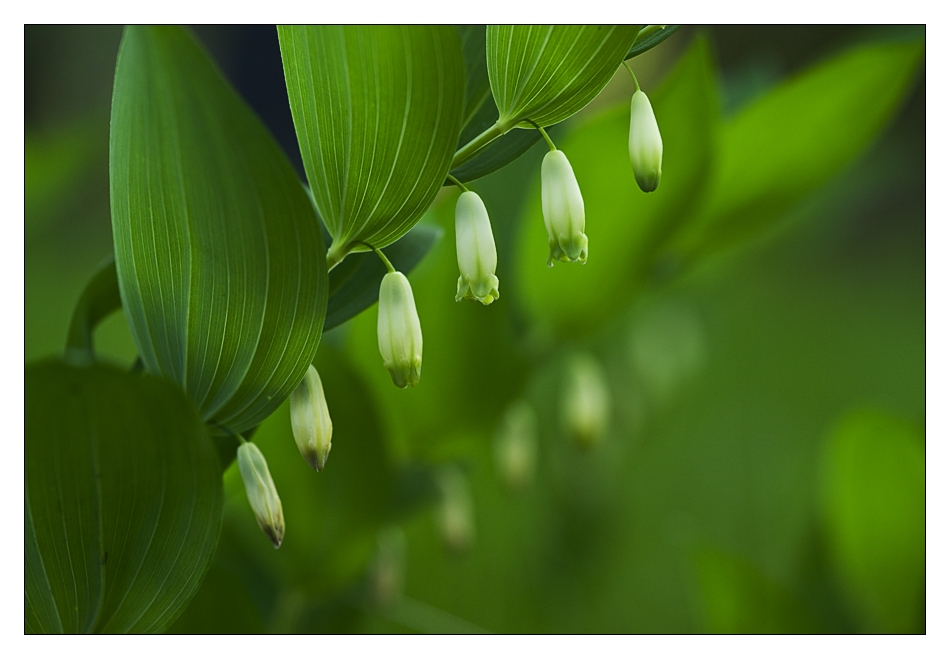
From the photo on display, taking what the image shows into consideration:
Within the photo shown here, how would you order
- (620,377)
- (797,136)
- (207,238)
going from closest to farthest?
1. (207,238)
2. (797,136)
3. (620,377)

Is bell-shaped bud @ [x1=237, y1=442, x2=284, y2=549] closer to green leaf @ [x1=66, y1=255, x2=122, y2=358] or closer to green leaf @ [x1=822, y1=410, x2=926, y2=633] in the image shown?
green leaf @ [x1=66, y1=255, x2=122, y2=358]

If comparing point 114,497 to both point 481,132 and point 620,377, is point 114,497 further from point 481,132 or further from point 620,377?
point 620,377

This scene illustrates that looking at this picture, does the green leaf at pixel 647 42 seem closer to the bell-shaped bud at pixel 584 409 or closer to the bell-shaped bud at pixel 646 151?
the bell-shaped bud at pixel 646 151

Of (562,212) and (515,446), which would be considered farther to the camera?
(515,446)

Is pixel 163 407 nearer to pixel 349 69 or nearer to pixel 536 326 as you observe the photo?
pixel 349 69

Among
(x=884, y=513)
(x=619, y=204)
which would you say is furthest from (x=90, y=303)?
(x=884, y=513)

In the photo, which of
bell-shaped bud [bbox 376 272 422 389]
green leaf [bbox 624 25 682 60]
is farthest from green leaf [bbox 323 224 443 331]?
green leaf [bbox 624 25 682 60]

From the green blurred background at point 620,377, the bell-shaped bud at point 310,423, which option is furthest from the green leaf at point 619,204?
the bell-shaped bud at point 310,423
